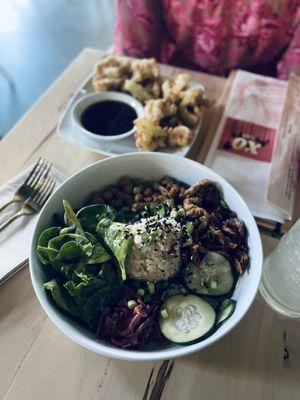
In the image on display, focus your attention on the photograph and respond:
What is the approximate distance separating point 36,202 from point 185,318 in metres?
0.51

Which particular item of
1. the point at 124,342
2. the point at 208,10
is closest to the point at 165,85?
the point at 208,10

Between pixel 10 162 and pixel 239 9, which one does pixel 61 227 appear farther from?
pixel 239 9

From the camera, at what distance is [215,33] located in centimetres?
146

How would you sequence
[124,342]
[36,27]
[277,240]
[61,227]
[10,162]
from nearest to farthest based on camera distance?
1. [124,342]
2. [61,227]
3. [277,240]
4. [10,162]
5. [36,27]

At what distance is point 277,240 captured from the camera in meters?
0.96

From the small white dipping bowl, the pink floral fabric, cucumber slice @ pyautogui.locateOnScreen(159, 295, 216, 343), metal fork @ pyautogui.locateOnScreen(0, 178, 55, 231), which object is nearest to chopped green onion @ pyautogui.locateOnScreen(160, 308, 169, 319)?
cucumber slice @ pyautogui.locateOnScreen(159, 295, 216, 343)

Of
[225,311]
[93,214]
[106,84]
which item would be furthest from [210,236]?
[106,84]

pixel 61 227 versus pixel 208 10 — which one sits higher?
pixel 208 10

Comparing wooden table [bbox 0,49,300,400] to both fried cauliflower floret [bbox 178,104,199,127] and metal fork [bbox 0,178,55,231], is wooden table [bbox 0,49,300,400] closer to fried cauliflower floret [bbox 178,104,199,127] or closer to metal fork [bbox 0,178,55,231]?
metal fork [bbox 0,178,55,231]

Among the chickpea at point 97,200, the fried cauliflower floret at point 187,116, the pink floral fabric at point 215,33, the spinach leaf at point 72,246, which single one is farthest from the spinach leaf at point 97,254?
the pink floral fabric at point 215,33

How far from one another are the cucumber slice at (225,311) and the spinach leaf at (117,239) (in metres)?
0.20

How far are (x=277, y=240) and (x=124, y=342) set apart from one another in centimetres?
48

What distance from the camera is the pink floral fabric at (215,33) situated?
1.37 m

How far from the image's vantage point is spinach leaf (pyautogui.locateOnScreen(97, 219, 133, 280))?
0.76 m
